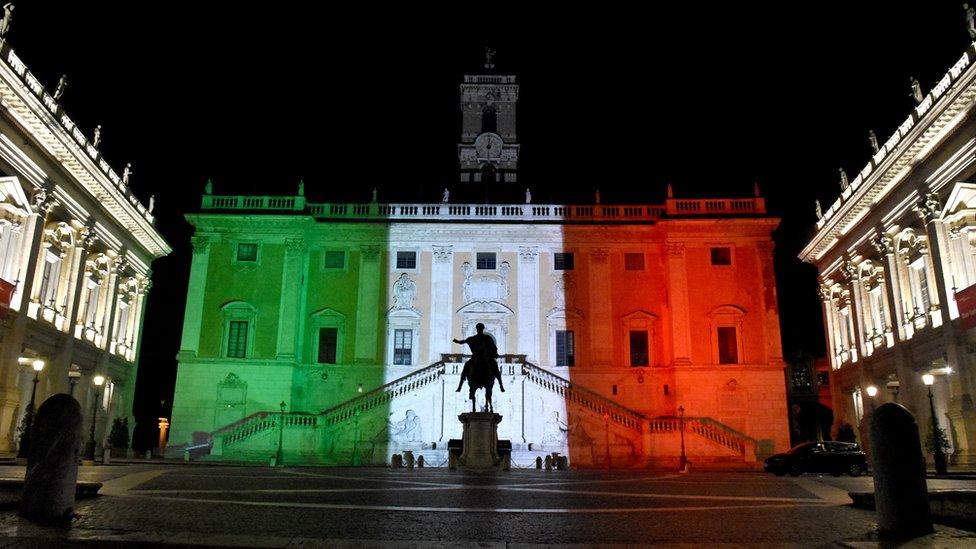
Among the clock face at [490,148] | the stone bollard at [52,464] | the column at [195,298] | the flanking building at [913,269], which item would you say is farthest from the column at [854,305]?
the stone bollard at [52,464]

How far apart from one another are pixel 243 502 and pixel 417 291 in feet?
106

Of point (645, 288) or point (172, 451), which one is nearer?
point (172, 451)

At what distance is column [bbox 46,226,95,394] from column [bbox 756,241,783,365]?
3625 centimetres

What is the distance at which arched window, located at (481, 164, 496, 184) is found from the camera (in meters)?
56.6

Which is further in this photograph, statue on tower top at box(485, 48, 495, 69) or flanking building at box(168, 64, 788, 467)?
statue on tower top at box(485, 48, 495, 69)

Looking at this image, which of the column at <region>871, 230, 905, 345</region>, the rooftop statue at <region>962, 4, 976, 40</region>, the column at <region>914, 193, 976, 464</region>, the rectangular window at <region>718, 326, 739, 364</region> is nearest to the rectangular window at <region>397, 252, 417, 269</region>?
the rectangular window at <region>718, 326, 739, 364</region>

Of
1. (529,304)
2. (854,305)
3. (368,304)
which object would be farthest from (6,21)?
(854,305)

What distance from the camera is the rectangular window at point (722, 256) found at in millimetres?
42281

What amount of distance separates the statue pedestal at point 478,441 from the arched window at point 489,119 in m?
41.0

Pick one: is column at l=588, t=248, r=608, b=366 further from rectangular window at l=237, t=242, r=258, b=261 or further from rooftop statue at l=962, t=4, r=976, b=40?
rooftop statue at l=962, t=4, r=976, b=40

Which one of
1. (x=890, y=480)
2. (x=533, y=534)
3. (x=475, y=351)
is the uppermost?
(x=475, y=351)

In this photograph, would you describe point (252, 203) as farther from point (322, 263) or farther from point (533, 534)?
point (533, 534)

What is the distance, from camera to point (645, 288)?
42.7 m

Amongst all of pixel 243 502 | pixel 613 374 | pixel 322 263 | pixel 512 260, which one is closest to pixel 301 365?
pixel 322 263
